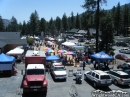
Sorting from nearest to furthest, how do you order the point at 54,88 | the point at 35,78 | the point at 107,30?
the point at 35,78 → the point at 54,88 → the point at 107,30

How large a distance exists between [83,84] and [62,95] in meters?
4.42

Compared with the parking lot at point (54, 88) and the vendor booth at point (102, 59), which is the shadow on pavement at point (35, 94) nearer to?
the parking lot at point (54, 88)

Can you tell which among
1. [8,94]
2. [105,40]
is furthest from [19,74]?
[105,40]

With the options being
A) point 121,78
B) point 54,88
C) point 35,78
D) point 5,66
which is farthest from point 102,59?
point 35,78

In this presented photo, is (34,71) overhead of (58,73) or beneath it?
overhead

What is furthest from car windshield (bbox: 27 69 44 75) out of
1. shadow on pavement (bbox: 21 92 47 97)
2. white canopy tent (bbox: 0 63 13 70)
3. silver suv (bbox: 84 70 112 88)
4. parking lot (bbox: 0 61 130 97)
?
white canopy tent (bbox: 0 63 13 70)

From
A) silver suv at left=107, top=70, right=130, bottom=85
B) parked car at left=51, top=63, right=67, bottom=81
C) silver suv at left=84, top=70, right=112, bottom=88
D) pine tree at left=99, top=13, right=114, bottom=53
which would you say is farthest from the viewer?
pine tree at left=99, top=13, right=114, bottom=53

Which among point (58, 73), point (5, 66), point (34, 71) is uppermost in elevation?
point (34, 71)

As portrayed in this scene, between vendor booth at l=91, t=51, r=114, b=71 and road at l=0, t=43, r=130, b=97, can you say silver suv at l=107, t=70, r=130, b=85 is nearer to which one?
road at l=0, t=43, r=130, b=97

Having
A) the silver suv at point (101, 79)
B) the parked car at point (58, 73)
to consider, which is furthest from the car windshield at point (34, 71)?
the silver suv at point (101, 79)

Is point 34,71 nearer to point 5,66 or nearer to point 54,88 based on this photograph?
point 54,88

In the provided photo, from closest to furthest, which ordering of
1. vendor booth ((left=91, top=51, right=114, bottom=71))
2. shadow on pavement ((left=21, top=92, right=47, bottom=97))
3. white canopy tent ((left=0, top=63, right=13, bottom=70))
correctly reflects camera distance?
shadow on pavement ((left=21, top=92, right=47, bottom=97)) → white canopy tent ((left=0, top=63, right=13, bottom=70)) → vendor booth ((left=91, top=51, right=114, bottom=71))

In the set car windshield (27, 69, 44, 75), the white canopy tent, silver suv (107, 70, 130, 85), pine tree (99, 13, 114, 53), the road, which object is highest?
pine tree (99, 13, 114, 53)

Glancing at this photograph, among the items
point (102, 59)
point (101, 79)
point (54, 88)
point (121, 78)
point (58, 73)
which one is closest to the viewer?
point (101, 79)
